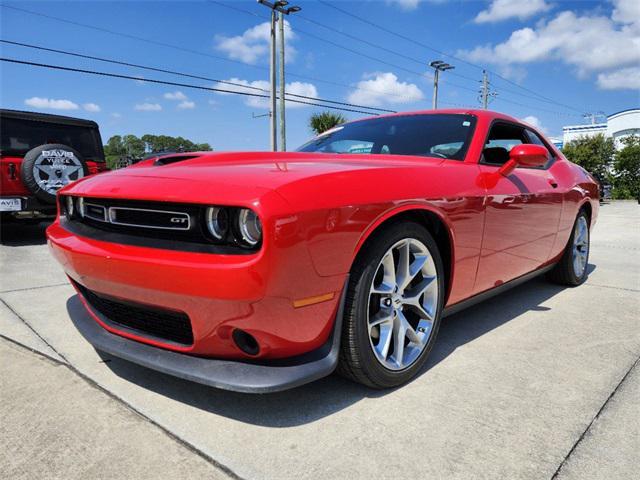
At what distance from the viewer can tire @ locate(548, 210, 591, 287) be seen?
3797 millimetres

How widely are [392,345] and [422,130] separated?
1.38m

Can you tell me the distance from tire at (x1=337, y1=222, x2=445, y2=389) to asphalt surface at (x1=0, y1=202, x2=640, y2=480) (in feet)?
0.41

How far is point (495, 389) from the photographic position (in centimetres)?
203

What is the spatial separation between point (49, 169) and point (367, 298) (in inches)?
203

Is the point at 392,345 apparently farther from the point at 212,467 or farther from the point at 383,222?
the point at 212,467

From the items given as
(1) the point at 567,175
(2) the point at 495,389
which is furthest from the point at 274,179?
(1) the point at 567,175

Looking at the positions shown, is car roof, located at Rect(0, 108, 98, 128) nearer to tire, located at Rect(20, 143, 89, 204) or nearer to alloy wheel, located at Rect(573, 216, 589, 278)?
tire, located at Rect(20, 143, 89, 204)

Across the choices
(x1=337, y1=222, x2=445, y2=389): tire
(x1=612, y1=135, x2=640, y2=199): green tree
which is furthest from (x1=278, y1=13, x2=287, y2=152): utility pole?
(x1=337, y1=222, x2=445, y2=389): tire

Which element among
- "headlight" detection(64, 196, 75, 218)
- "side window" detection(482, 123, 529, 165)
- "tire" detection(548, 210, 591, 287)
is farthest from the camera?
"tire" detection(548, 210, 591, 287)

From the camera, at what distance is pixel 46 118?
20.2ft

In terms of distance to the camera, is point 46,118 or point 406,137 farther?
point 46,118

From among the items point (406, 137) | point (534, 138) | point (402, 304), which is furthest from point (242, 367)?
point (534, 138)

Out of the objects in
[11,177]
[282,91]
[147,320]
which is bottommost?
[147,320]

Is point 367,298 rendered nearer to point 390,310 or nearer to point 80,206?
point 390,310
